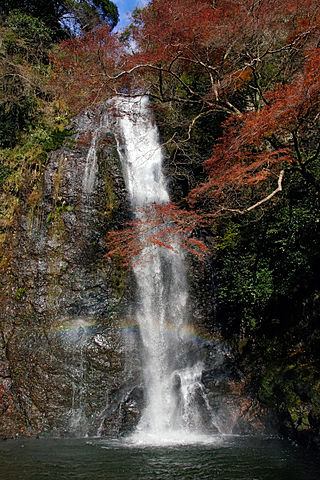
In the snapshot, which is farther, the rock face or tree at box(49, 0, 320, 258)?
tree at box(49, 0, 320, 258)

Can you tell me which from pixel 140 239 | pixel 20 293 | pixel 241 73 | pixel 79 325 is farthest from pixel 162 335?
pixel 241 73

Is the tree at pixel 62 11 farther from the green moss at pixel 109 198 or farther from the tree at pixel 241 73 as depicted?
the green moss at pixel 109 198

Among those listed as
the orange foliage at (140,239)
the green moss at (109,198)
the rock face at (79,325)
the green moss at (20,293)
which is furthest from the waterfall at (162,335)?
the green moss at (20,293)

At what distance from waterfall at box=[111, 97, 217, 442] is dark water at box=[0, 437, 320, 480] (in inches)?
40.2

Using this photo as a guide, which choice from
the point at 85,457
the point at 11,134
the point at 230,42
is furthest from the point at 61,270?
the point at 230,42

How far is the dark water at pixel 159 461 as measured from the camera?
14.5 ft

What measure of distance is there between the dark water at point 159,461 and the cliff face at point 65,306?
1008 mm

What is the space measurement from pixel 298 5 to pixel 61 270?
10.1 metres

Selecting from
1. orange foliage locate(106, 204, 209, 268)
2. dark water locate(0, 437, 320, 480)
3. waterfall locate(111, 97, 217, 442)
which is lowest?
dark water locate(0, 437, 320, 480)

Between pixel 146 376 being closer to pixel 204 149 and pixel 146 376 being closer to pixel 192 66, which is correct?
pixel 204 149

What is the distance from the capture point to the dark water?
14.5 feet

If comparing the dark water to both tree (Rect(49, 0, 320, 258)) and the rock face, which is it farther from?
tree (Rect(49, 0, 320, 258))

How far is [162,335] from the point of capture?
827 centimetres

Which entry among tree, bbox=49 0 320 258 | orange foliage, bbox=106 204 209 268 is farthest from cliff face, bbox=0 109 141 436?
tree, bbox=49 0 320 258
